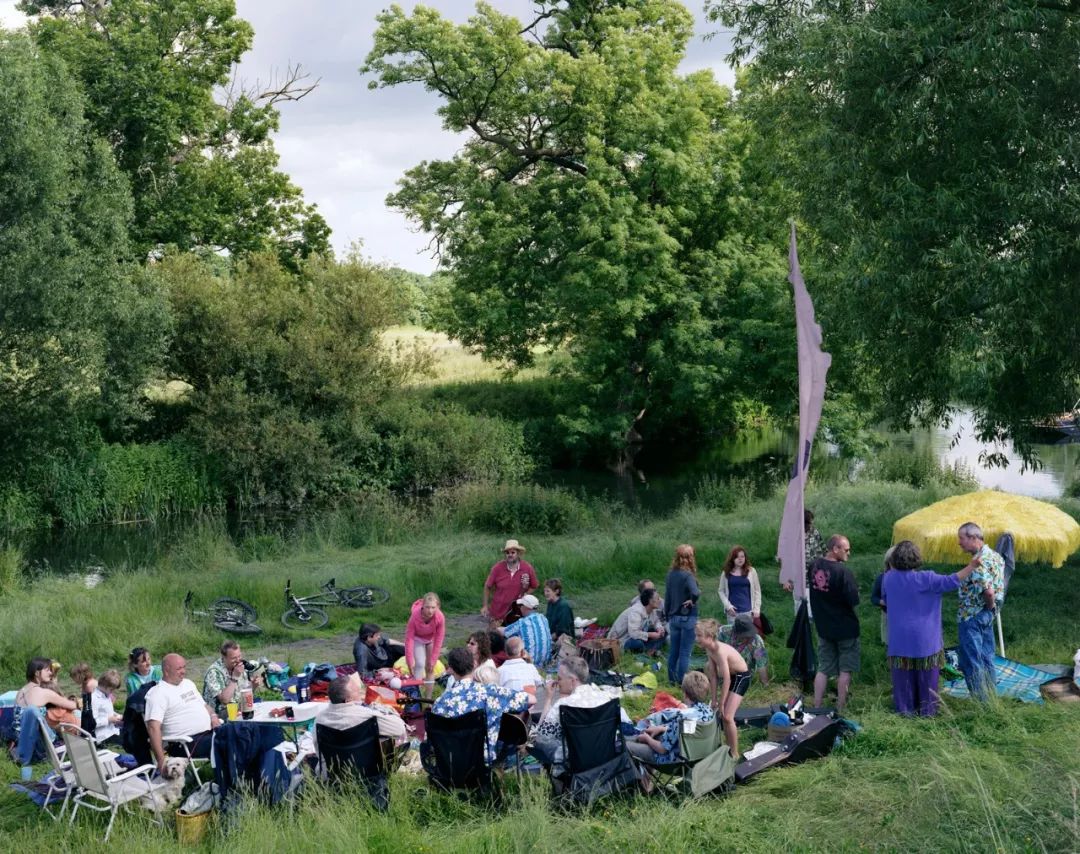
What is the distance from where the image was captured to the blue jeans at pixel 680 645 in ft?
34.8

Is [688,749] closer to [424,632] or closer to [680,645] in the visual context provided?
[680,645]

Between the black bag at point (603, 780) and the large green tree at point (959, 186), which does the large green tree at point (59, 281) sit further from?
the black bag at point (603, 780)

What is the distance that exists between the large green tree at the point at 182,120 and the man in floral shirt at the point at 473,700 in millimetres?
29311

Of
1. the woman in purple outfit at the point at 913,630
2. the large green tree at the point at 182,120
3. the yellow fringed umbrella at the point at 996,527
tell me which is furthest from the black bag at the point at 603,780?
the large green tree at the point at 182,120

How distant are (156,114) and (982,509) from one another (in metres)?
29.0

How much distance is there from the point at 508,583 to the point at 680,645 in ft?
8.56

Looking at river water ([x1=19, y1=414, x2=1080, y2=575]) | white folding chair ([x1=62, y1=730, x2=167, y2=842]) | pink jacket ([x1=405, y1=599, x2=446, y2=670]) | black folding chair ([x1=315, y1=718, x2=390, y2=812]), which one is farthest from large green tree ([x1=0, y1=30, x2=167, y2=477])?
black folding chair ([x1=315, y1=718, x2=390, y2=812])

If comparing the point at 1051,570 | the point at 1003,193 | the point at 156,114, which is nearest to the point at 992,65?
the point at 1003,193

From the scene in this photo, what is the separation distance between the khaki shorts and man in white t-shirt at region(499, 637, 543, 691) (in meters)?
2.41

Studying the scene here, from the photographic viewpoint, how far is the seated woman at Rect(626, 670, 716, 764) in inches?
314

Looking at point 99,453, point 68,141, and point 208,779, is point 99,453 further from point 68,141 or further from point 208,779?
point 208,779

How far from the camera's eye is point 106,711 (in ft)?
30.1

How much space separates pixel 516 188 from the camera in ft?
118

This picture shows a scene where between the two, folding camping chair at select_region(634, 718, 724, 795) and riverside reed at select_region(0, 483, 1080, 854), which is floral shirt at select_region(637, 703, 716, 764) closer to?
folding camping chair at select_region(634, 718, 724, 795)
